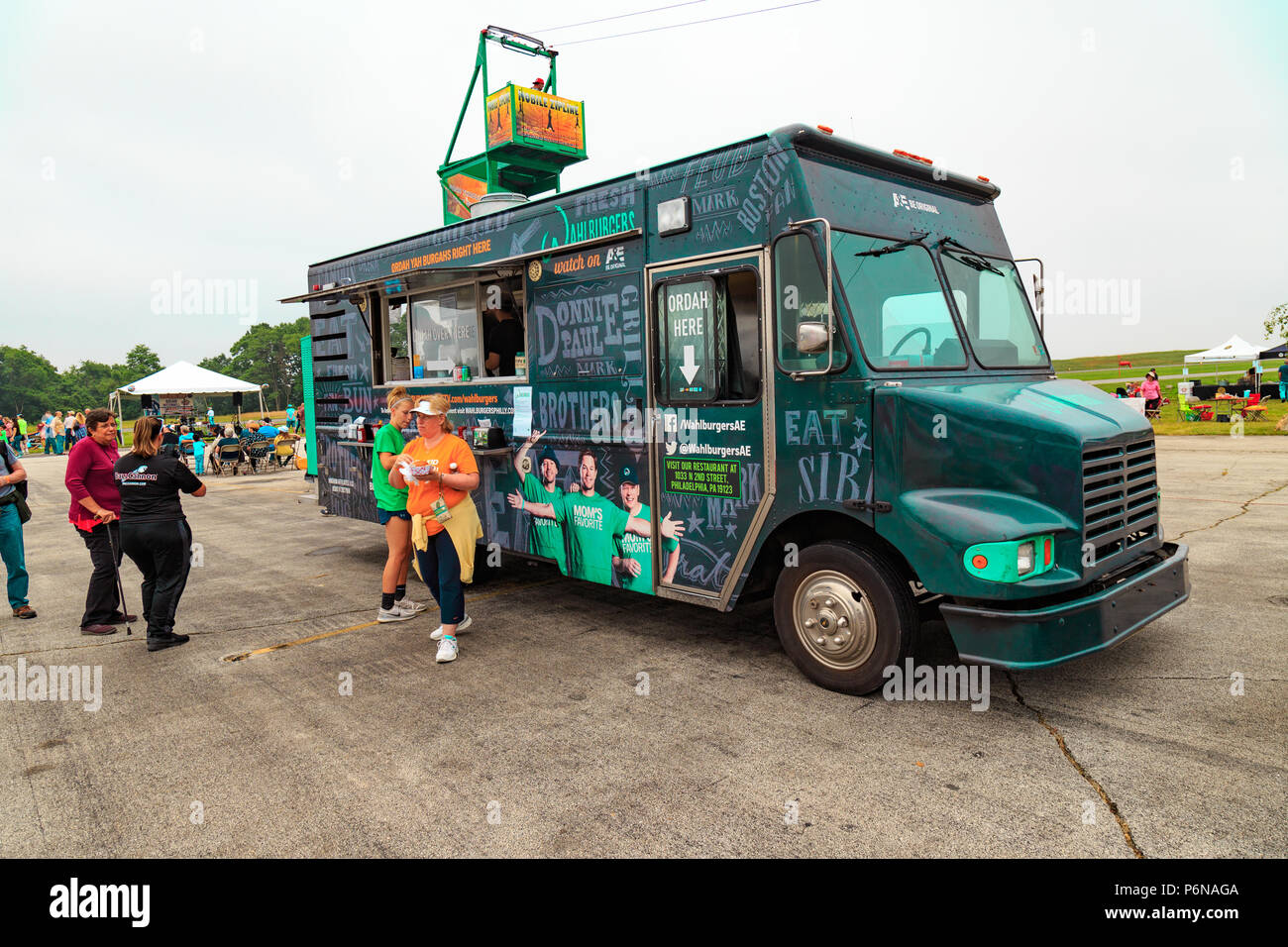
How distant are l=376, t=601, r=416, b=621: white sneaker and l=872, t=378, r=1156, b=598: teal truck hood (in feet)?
13.7

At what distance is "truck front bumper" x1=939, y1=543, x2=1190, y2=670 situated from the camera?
3932mm

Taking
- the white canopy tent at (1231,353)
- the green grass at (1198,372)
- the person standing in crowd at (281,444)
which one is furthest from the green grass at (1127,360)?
the person standing in crowd at (281,444)

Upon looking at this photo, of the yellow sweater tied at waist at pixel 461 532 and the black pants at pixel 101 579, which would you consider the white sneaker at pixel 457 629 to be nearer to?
the yellow sweater tied at waist at pixel 461 532

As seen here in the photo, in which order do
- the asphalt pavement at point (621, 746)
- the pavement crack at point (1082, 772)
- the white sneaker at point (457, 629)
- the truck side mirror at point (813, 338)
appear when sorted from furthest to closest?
the white sneaker at point (457, 629) → the truck side mirror at point (813, 338) → the asphalt pavement at point (621, 746) → the pavement crack at point (1082, 772)

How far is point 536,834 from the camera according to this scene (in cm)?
329

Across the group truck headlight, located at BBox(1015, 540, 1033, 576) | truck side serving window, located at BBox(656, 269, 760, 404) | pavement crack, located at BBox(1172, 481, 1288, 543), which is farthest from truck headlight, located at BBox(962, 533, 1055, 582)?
pavement crack, located at BBox(1172, 481, 1288, 543)

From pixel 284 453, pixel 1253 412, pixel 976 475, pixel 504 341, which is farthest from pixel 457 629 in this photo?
pixel 1253 412

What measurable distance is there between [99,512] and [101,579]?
579 millimetres

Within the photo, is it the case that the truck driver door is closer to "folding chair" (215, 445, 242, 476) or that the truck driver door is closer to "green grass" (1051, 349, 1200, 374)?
"folding chair" (215, 445, 242, 476)

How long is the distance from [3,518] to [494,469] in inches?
165

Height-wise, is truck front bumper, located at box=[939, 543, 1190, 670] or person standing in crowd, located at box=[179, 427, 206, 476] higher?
person standing in crowd, located at box=[179, 427, 206, 476]

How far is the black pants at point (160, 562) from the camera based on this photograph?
5.99 metres

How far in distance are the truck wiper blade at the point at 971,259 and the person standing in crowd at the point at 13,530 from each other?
7.48m
